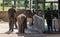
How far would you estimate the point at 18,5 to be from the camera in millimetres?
25906

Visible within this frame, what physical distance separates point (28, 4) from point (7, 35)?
42.4ft

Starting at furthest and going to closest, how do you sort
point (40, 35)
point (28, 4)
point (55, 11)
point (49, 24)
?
point (28, 4) < point (55, 11) < point (49, 24) < point (40, 35)

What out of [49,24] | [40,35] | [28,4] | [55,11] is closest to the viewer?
[40,35]

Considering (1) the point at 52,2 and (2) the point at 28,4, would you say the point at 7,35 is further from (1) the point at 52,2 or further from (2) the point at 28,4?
(2) the point at 28,4

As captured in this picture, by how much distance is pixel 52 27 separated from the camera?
51.9 feet

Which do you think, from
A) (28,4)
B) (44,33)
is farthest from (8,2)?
(44,33)

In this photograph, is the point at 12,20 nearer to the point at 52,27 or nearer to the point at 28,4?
the point at 52,27

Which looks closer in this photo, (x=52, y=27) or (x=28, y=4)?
(x=52, y=27)

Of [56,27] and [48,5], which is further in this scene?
[48,5]

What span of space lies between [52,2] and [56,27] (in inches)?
112

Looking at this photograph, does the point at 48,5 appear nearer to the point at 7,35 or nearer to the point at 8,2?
the point at 7,35

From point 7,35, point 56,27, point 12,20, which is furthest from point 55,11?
point 7,35

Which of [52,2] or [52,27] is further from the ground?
[52,2]

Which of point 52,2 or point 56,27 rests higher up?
point 52,2
